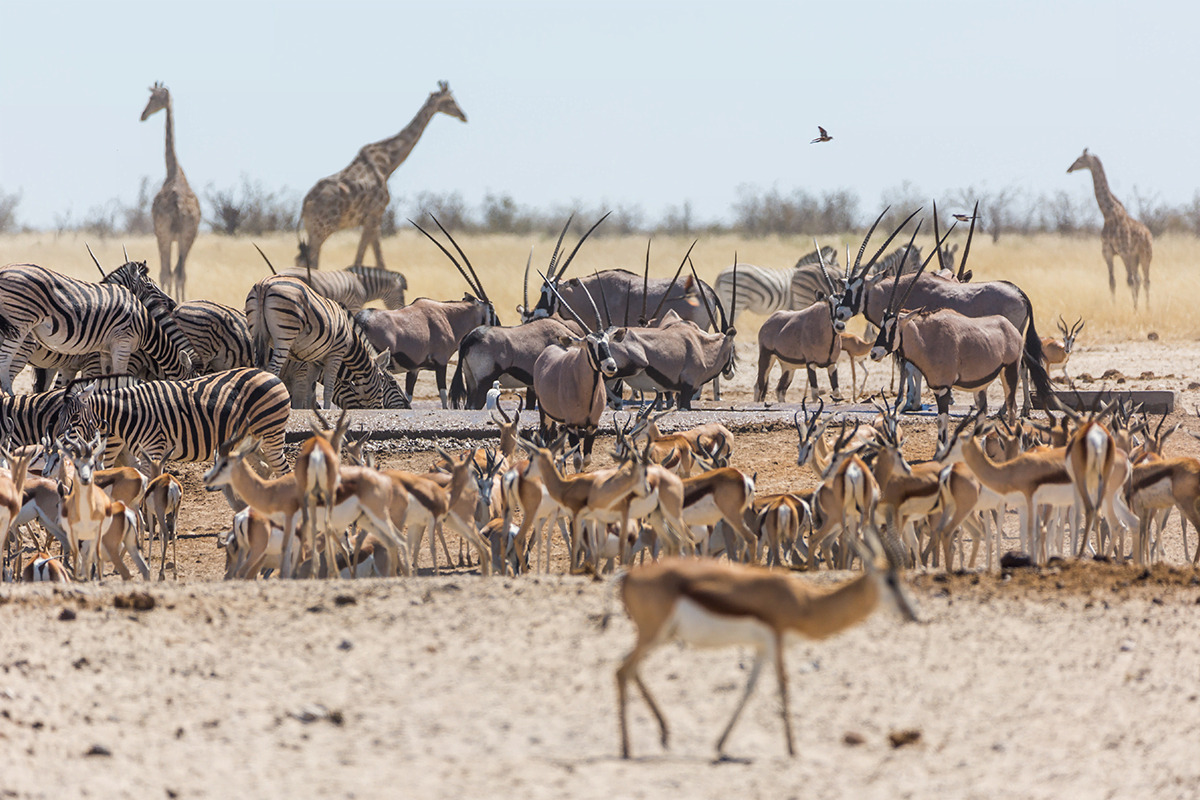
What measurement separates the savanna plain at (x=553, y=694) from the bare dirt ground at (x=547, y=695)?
1 centimetres

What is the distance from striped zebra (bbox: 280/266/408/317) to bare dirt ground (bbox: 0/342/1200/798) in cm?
1443

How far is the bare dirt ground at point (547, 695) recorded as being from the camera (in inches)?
→ 186

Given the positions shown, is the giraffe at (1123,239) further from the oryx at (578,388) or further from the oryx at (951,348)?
the oryx at (578,388)

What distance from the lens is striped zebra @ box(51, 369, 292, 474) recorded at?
1213 centimetres

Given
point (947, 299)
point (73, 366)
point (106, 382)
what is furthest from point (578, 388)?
point (73, 366)

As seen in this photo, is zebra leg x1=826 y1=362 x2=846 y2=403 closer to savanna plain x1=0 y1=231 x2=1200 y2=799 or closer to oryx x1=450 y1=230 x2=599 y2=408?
oryx x1=450 y1=230 x2=599 y2=408

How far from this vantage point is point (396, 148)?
27672 millimetres

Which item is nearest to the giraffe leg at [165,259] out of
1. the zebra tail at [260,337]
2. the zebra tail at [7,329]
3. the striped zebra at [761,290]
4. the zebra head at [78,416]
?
the striped zebra at [761,290]

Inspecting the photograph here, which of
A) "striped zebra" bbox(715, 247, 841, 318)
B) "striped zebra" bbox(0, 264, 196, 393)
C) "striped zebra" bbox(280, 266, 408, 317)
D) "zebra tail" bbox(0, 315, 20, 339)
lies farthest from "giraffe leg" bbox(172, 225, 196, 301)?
"zebra tail" bbox(0, 315, 20, 339)

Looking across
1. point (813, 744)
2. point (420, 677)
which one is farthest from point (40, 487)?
point (813, 744)

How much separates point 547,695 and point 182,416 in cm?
764

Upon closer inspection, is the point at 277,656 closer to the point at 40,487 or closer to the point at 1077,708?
the point at 1077,708

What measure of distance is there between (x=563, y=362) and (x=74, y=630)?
7.32m

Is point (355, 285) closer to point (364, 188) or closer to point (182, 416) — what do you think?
point (364, 188)
